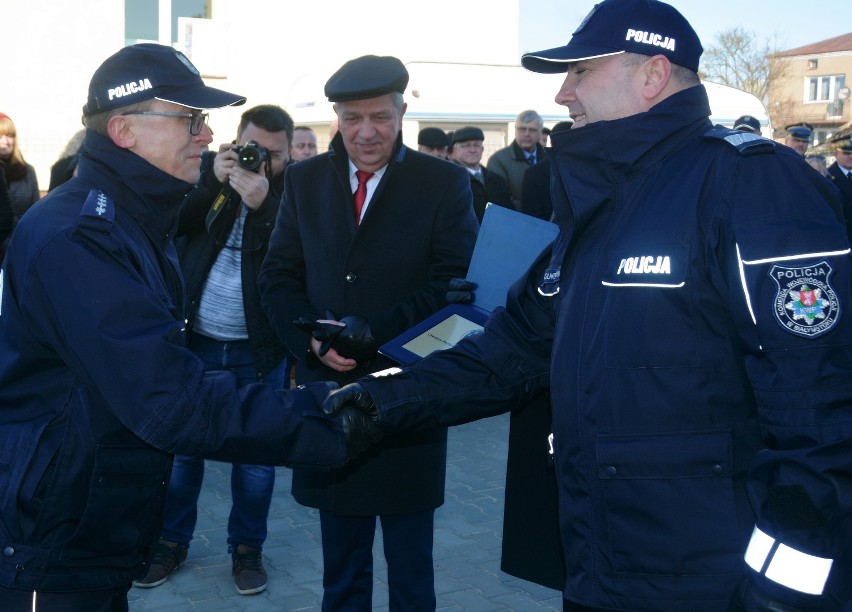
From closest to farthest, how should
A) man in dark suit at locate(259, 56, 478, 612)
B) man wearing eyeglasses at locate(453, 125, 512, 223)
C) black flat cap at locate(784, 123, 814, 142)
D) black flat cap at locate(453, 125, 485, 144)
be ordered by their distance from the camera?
man in dark suit at locate(259, 56, 478, 612)
man wearing eyeglasses at locate(453, 125, 512, 223)
black flat cap at locate(453, 125, 485, 144)
black flat cap at locate(784, 123, 814, 142)

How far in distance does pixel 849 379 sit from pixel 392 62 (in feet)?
Result: 7.67

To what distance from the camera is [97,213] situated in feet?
8.16

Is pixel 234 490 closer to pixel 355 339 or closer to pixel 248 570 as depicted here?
pixel 248 570

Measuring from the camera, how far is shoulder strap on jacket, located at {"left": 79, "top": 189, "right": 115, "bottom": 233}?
246 cm

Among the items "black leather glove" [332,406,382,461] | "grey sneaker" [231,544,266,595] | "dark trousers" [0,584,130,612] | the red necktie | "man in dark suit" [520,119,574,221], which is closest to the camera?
"dark trousers" [0,584,130,612]

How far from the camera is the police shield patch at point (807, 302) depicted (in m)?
2.03

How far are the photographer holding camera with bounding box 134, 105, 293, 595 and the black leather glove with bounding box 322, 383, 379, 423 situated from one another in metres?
1.90

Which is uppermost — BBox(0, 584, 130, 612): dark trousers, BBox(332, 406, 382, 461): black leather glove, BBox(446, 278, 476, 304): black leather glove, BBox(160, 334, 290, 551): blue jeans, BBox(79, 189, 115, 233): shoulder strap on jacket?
BBox(79, 189, 115, 233): shoulder strap on jacket

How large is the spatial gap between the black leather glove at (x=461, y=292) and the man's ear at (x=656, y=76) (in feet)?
3.78

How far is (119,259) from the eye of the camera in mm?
2471

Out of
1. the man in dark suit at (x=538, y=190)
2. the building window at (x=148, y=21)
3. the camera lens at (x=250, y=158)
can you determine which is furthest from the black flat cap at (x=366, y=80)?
the building window at (x=148, y=21)

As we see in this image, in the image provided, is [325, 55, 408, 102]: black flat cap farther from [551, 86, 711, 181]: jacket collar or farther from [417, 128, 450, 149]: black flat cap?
[417, 128, 450, 149]: black flat cap

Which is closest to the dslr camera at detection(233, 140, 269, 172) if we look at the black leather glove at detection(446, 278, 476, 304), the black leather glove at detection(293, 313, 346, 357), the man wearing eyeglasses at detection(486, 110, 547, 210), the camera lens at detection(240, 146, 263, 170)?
the camera lens at detection(240, 146, 263, 170)

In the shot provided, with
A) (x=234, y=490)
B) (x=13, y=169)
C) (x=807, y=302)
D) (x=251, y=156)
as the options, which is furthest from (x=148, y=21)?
(x=807, y=302)
